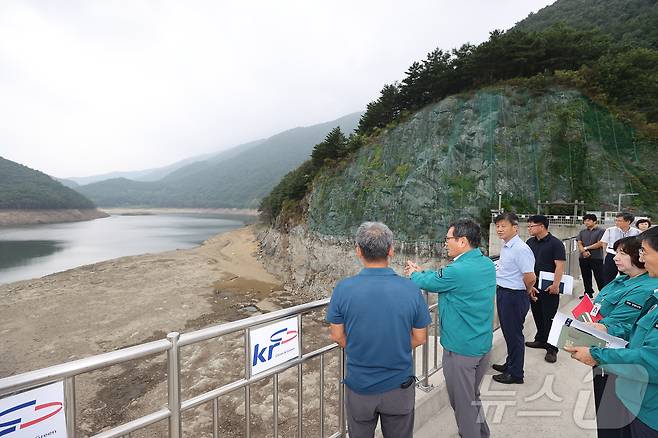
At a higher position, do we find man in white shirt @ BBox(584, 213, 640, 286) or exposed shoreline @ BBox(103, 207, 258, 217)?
man in white shirt @ BBox(584, 213, 640, 286)

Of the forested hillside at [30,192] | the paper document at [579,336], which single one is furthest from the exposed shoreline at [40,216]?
the paper document at [579,336]

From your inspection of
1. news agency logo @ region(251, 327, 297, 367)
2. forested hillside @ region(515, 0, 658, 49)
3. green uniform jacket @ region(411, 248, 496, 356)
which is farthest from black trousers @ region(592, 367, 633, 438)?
forested hillside @ region(515, 0, 658, 49)

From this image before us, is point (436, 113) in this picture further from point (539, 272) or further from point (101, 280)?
point (101, 280)

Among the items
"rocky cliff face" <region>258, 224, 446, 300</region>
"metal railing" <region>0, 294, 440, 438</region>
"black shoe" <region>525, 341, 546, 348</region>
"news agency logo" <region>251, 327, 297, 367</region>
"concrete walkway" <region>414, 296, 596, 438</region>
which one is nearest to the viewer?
"metal railing" <region>0, 294, 440, 438</region>

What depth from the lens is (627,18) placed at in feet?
132

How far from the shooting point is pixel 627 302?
2.22 meters

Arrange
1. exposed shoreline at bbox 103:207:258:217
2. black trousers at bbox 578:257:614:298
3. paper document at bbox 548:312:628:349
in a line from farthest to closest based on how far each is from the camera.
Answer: exposed shoreline at bbox 103:207:258:217, black trousers at bbox 578:257:614:298, paper document at bbox 548:312:628:349

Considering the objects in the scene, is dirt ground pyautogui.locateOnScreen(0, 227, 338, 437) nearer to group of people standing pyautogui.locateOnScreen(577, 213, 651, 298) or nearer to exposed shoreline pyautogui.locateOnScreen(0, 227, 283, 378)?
exposed shoreline pyautogui.locateOnScreen(0, 227, 283, 378)

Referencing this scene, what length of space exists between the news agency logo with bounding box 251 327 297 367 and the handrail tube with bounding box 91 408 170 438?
0.58 metres

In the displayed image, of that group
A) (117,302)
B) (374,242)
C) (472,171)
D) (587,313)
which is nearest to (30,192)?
(117,302)

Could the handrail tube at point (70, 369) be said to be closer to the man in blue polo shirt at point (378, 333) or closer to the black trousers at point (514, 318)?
the man in blue polo shirt at point (378, 333)

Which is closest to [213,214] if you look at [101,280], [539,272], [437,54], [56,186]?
[56,186]

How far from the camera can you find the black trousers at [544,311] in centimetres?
438

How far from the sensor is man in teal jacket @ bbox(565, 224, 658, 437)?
A: 1.62 metres
